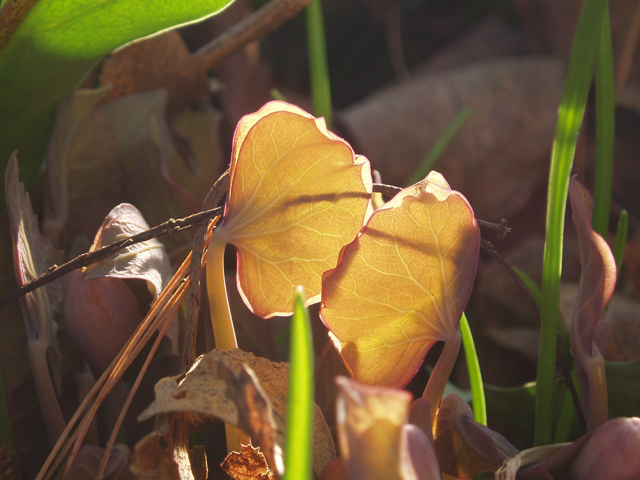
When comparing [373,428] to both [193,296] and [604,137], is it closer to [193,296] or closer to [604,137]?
[193,296]

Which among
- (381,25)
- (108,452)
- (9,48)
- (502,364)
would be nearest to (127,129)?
(9,48)

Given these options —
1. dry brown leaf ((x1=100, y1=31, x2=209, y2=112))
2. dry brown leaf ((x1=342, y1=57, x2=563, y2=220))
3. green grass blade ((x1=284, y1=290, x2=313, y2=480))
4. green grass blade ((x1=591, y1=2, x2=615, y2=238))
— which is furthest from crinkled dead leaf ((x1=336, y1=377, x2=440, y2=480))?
dry brown leaf ((x1=342, y1=57, x2=563, y2=220))

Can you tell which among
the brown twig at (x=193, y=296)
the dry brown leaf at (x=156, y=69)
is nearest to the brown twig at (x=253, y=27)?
the dry brown leaf at (x=156, y=69)

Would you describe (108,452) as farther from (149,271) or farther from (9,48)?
(9,48)

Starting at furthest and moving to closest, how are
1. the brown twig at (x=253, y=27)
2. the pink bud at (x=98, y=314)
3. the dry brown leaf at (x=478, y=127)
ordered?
the dry brown leaf at (x=478, y=127)
the brown twig at (x=253, y=27)
the pink bud at (x=98, y=314)

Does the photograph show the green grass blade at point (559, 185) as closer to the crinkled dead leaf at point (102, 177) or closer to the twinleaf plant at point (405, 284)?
the twinleaf plant at point (405, 284)

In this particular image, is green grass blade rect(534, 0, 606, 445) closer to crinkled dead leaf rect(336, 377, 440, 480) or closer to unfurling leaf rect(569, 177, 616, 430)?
unfurling leaf rect(569, 177, 616, 430)

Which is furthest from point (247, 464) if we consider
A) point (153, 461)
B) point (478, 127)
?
point (478, 127)
